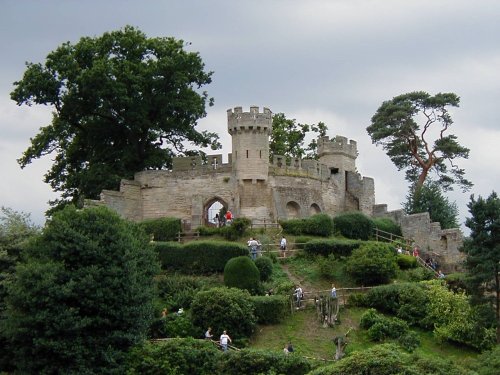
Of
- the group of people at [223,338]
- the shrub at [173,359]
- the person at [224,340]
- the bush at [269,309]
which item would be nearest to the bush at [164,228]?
the bush at [269,309]

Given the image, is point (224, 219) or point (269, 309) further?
point (224, 219)

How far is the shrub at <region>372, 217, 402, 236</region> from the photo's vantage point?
58594 mm

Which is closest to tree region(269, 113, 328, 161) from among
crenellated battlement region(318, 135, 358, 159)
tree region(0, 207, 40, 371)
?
crenellated battlement region(318, 135, 358, 159)

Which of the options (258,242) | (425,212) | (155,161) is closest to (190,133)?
(155,161)

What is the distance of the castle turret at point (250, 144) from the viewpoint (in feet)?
Result: 190

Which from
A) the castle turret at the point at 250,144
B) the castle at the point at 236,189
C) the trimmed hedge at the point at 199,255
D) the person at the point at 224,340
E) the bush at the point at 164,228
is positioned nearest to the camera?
the person at the point at 224,340

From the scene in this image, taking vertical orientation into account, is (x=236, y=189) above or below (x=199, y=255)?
above

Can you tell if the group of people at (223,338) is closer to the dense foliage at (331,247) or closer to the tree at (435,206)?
the dense foliage at (331,247)

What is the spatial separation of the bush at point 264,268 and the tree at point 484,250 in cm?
1080

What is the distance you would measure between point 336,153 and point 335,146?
1.51 ft

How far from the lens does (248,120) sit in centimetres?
5806

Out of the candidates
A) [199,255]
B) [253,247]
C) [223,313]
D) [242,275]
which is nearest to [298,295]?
[242,275]

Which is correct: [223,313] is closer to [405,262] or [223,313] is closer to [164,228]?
[164,228]

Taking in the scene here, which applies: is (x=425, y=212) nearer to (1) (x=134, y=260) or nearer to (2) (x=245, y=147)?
(2) (x=245, y=147)
